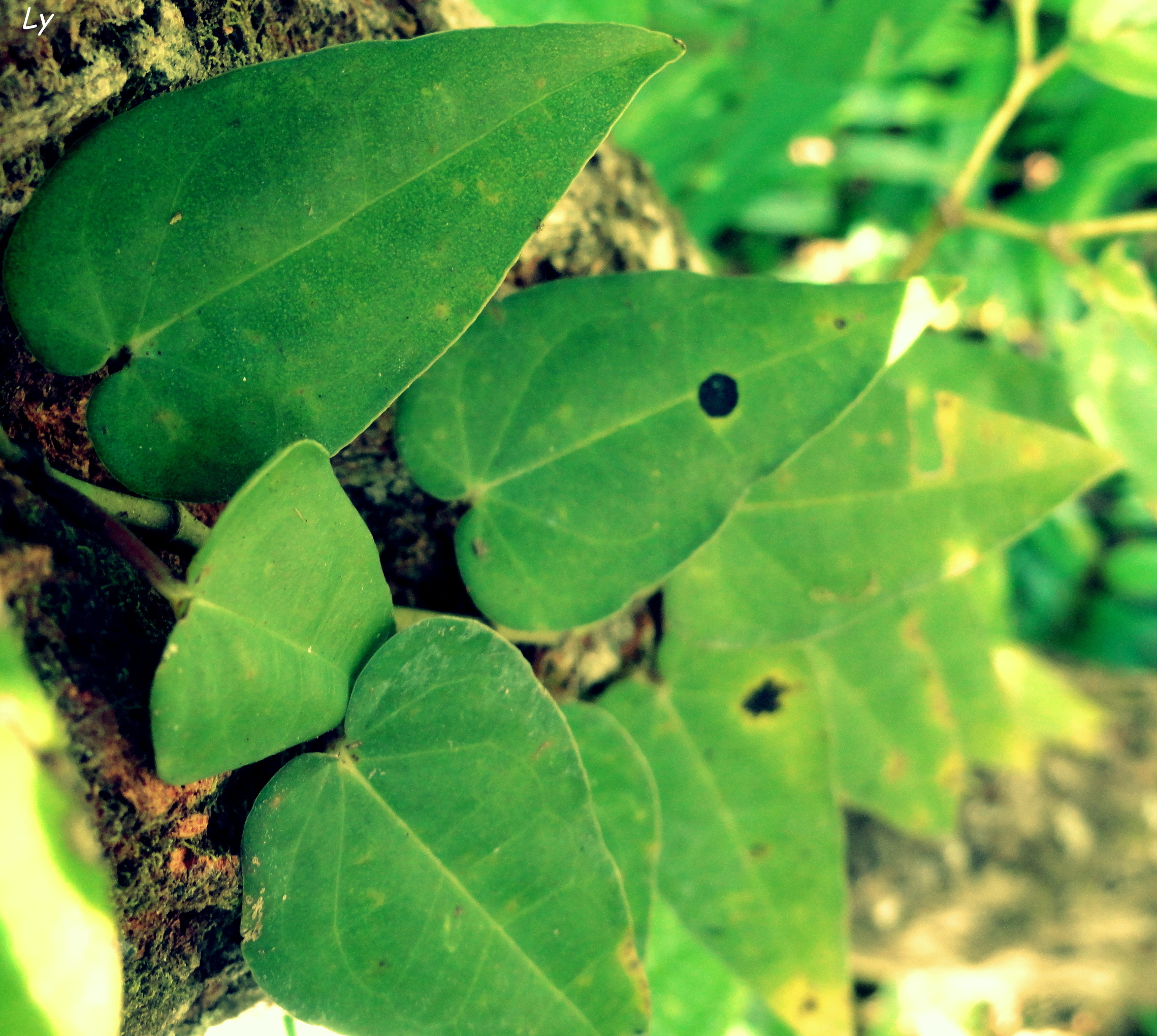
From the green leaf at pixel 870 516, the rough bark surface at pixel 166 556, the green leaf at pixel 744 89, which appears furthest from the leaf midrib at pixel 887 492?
the green leaf at pixel 744 89

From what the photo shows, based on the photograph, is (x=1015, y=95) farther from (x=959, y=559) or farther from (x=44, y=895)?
(x=44, y=895)

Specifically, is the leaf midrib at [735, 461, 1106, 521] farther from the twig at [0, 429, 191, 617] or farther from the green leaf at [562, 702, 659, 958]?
the twig at [0, 429, 191, 617]

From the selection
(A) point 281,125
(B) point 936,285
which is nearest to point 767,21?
(B) point 936,285

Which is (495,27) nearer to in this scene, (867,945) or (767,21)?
(767,21)

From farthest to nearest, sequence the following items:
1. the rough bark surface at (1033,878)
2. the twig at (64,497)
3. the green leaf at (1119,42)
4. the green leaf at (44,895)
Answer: the rough bark surface at (1033,878)
the green leaf at (1119,42)
the twig at (64,497)
the green leaf at (44,895)

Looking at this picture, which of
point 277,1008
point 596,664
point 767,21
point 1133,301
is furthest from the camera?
point 767,21

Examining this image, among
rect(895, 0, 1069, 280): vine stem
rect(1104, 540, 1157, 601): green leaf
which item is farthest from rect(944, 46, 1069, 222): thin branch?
rect(1104, 540, 1157, 601): green leaf

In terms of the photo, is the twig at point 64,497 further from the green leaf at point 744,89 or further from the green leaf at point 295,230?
the green leaf at point 744,89

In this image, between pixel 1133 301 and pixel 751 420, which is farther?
pixel 1133 301
